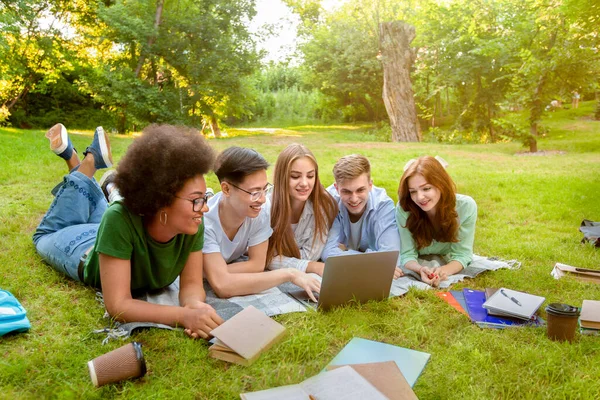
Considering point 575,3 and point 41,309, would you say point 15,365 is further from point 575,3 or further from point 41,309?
point 575,3

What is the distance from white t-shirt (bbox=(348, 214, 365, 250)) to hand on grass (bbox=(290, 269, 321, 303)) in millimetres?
919

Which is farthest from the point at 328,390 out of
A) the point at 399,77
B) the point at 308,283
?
the point at 399,77

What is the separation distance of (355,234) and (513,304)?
1355mm

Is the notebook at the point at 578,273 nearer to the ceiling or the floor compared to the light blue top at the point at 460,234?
nearer to the floor

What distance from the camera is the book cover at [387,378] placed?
6.23 feet

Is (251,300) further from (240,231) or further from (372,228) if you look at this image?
(372,228)

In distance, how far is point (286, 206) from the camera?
3357 mm

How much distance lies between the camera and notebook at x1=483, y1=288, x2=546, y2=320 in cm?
267

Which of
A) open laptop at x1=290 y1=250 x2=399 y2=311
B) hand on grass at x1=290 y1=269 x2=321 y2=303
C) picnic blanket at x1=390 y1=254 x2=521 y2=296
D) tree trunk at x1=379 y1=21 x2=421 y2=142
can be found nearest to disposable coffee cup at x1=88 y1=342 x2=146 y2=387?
open laptop at x1=290 y1=250 x2=399 y2=311

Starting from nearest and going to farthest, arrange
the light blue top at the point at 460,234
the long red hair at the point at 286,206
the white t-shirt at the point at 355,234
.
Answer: the long red hair at the point at 286,206, the light blue top at the point at 460,234, the white t-shirt at the point at 355,234

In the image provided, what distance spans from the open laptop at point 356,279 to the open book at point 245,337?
1.32 feet

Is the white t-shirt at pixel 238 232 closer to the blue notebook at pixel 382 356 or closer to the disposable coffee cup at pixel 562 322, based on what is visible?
the blue notebook at pixel 382 356

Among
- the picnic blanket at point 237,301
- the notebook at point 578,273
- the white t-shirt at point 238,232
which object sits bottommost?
the notebook at point 578,273

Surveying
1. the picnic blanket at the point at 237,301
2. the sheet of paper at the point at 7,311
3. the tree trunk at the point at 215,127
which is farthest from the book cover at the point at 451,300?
the tree trunk at the point at 215,127
